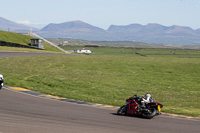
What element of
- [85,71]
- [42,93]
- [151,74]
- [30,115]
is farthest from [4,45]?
[30,115]

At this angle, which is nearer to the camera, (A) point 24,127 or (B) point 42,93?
(A) point 24,127

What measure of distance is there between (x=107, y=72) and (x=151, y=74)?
4.29 meters

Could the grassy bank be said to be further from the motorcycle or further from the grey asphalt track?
the motorcycle

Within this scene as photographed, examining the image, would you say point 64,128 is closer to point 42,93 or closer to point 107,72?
point 42,93

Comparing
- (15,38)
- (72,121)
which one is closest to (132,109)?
(72,121)

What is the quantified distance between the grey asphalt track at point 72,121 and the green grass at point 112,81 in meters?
2.60

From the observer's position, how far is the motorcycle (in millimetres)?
14484

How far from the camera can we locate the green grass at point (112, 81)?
829 inches

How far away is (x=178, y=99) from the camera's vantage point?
21453 millimetres

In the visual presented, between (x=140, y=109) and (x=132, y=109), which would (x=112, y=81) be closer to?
(x=132, y=109)

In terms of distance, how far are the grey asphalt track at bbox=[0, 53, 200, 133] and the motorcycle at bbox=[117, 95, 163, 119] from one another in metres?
0.31

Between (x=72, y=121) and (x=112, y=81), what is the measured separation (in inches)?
602

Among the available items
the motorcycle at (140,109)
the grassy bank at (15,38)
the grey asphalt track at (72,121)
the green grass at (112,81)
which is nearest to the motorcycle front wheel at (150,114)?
the motorcycle at (140,109)

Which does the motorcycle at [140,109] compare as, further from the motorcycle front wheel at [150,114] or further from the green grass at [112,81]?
the green grass at [112,81]
